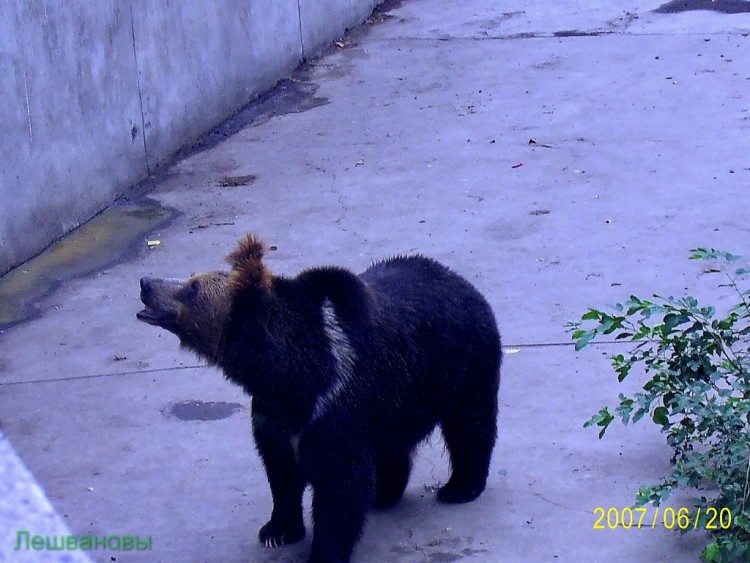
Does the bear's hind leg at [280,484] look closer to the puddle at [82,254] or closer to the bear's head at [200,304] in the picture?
the bear's head at [200,304]

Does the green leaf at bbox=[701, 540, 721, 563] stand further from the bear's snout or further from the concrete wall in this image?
the concrete wall

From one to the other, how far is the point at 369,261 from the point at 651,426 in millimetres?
2432

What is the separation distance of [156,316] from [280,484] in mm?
787

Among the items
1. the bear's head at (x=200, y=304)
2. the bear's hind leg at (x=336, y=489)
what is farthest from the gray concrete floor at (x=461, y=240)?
the bear's head at (x=200, y=304)

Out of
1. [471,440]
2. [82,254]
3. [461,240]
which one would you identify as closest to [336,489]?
[471,440]

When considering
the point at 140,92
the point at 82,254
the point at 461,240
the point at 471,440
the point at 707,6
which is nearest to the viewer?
the point at 471,440

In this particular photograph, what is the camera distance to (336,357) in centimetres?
407

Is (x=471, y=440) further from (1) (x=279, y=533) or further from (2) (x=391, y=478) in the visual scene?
(1) (x=279, y=533)

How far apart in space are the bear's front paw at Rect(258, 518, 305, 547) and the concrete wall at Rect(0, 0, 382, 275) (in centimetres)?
363

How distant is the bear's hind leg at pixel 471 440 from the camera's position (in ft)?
14.9

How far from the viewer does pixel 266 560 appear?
430 centimetres

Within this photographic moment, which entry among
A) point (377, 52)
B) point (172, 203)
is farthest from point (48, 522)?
point (377, 52)

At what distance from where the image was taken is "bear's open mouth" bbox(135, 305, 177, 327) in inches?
156

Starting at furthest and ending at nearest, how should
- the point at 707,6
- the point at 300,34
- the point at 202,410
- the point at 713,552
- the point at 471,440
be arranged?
1. the point at 707,6
2. the point at 300,34
3. the point at 202,410
4. the point at 471,440
5. the point at 713,552
